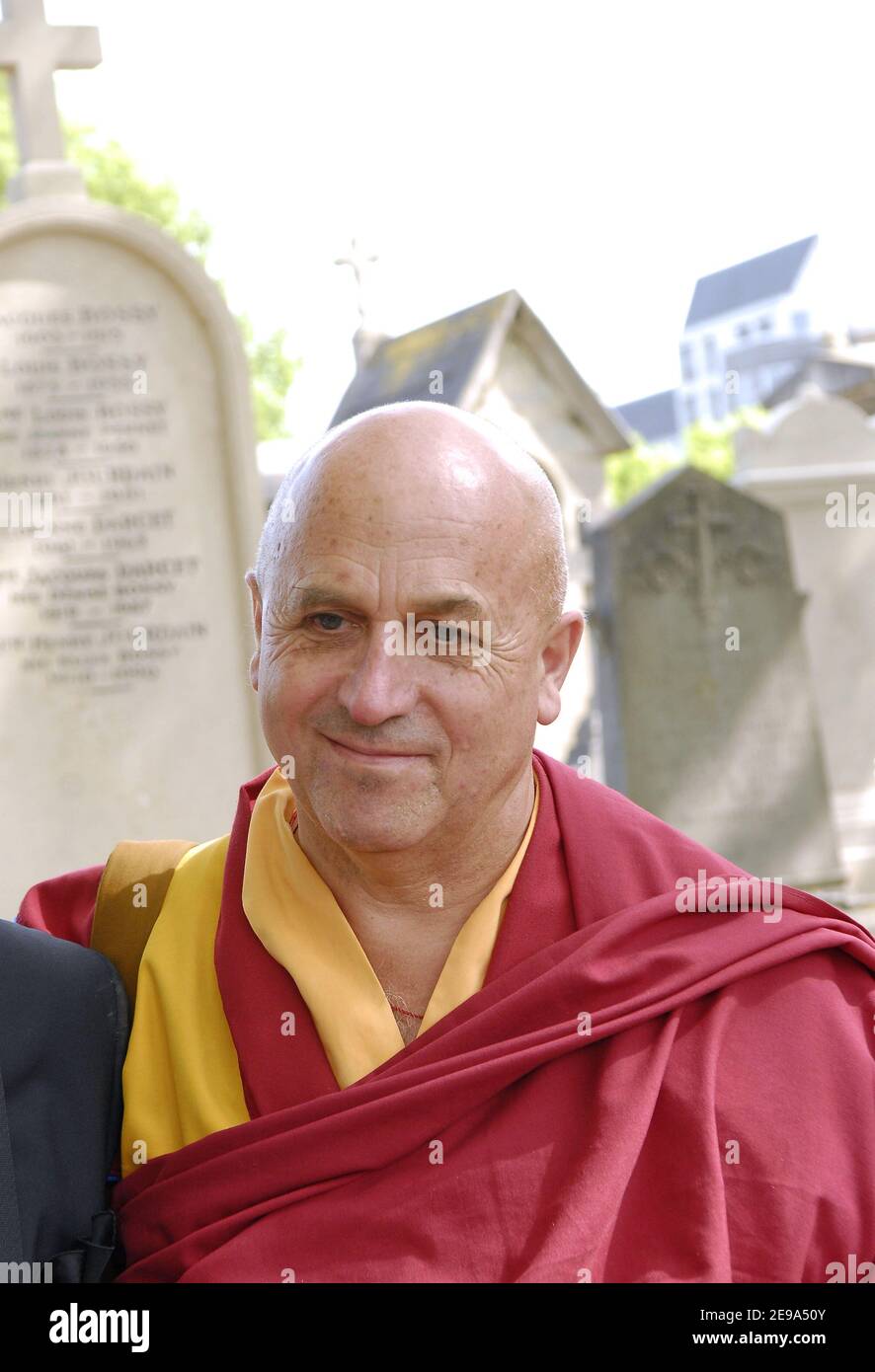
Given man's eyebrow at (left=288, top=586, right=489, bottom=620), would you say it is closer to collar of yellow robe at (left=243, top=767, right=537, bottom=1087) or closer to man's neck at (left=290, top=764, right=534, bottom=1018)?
man's neck at (left=290, top=764, right=534, bottom=1018)

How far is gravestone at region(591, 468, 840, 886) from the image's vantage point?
826 cm

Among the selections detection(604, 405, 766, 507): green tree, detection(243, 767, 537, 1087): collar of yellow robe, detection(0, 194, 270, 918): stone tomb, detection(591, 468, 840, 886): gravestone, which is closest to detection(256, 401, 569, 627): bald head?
detection(243, 767, 537, 1087): collar of yellow robe

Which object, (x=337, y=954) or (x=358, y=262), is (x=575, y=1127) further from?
(x=358, y=262)

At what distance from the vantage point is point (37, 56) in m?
5.88

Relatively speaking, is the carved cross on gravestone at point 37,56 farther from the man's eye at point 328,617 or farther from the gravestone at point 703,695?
the man's eye at point 328,617

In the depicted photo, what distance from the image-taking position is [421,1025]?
6.78 ft

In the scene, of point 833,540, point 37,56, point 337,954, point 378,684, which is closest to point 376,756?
point 378,684

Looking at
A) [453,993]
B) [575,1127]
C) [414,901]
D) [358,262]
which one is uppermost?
[358,262]

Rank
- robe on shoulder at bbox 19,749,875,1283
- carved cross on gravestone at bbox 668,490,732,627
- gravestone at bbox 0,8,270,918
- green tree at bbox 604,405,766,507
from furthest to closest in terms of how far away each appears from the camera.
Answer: green tree at bbox 604,405,766,507 → carved cross on gravestone at bbox 668,490,732,627 → gravestone at bbox 0,8,270,918 → robe on shoulder at bbox 19,749,875,1283

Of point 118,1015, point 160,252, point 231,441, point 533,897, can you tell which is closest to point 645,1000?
point 533,897

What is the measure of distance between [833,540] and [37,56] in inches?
223

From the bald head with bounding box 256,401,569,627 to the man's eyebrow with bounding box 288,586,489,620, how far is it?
0.08 metres
